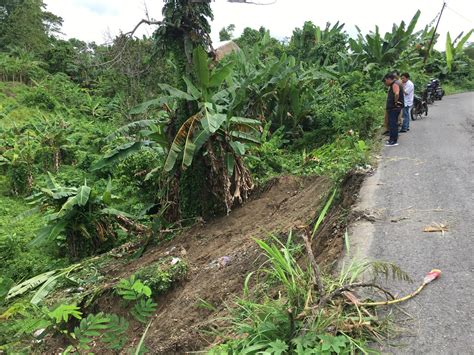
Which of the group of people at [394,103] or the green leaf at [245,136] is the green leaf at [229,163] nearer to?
the green leaf at [245,136]

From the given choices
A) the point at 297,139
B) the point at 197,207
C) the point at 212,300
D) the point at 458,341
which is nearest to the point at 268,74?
the point at 297,139

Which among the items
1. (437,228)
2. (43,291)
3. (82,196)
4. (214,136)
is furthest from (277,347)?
(82,196)

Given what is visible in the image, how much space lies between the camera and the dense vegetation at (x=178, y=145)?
678cm

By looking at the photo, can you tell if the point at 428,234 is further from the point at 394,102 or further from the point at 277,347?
the point at 394,102

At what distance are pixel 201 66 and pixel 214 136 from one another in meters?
1.13

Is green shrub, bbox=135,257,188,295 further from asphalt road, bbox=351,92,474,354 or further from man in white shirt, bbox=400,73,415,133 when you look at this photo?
man in white shirt, bbox=400,73,415,133

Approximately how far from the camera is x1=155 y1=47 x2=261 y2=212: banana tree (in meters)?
6.60

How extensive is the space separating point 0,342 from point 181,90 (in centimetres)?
511

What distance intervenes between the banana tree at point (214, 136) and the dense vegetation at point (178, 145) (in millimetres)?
22

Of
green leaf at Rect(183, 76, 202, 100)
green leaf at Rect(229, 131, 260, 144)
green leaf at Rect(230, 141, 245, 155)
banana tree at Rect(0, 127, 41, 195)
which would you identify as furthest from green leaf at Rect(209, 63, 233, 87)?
banana tree at Rect(0, 127, 41, 195)

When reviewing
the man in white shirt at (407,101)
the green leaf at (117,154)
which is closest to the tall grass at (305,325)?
the green leaf at (117,154)

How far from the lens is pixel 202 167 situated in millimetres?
7129

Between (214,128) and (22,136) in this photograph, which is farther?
(22,136)

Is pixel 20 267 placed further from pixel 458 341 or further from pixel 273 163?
pixel 458 341
